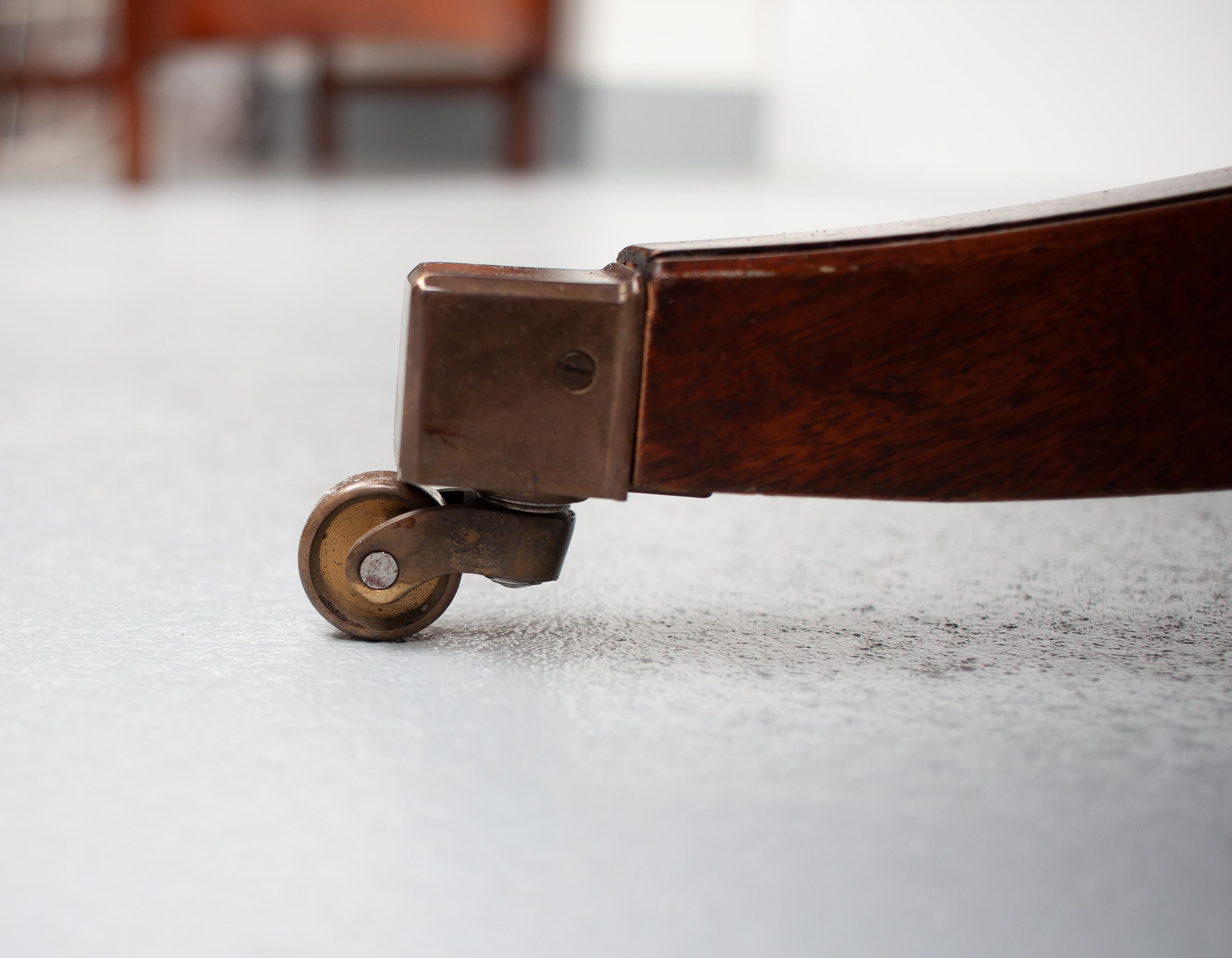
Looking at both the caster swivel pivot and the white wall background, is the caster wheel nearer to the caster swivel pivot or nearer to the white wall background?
the caster swivel pivot

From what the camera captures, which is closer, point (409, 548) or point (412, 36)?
point (409, 548)

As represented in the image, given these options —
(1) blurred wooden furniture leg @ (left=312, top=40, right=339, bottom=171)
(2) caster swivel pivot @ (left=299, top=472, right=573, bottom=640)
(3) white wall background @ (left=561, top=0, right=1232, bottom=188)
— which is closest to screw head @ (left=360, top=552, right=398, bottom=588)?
(2) caster swivel pivot @ (left=299, top=472, right=573, bottom=640)

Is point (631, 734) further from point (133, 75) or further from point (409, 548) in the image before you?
point (133, 75)

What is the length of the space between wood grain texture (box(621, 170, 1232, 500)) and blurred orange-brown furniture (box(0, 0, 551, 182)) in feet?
10.4

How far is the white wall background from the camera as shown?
10.9 ft

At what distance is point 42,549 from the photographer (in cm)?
61

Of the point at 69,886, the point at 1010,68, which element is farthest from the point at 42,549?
the point at 1010,68

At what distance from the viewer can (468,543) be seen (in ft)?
1.51

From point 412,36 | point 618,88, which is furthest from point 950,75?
point 412,36

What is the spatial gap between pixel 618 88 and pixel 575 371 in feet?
16.2

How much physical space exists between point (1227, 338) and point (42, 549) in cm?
51

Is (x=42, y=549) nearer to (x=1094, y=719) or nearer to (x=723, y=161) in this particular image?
(x=1094, y=719)

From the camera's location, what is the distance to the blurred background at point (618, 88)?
339 centimetres

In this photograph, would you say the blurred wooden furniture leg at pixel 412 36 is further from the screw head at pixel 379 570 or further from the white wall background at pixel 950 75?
the screw head at pixel 379 570
